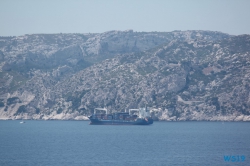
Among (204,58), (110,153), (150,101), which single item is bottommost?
(110,153)

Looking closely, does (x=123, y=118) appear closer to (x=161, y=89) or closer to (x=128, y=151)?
(x=161, y=89)

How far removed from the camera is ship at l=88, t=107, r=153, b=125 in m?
158

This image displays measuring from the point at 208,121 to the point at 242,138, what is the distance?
6028 cm

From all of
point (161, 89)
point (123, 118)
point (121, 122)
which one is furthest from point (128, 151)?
point (161, 89)

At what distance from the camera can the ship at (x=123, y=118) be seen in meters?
158

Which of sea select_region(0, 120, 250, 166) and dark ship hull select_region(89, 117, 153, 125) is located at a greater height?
dark ship hull select_region(89, 117, 153, 125)

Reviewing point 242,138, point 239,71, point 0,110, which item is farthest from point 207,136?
point 0,110

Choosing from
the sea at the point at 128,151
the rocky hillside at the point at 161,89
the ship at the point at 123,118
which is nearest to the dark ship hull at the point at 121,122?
the ship at the point at 123,118

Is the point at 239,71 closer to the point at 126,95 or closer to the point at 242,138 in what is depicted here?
the point at 126,95

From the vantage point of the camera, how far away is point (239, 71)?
16875cm

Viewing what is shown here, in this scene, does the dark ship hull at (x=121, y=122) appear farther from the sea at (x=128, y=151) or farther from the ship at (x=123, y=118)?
the sea at (x=128, y=151)

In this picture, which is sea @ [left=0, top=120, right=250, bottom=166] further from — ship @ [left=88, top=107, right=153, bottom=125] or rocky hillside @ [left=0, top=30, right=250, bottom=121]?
rocky hillside @ [left=0, top=30, right=250, bottom=121]

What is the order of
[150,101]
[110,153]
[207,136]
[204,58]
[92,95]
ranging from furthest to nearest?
1. [204,58]
2. [92,95]
3. [150,101]
4. [207,136]
5. [110,153]

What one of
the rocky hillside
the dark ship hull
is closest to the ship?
the dark ship hull
